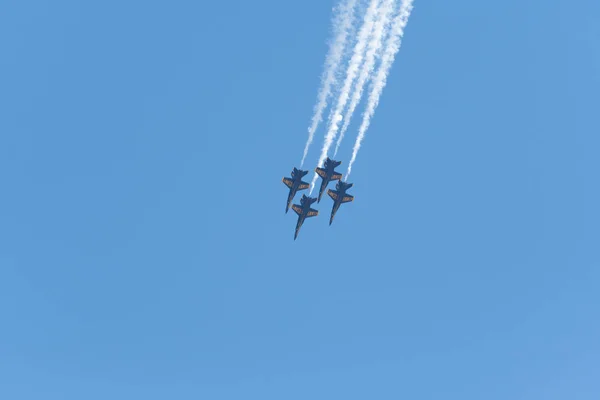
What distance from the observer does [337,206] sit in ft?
252

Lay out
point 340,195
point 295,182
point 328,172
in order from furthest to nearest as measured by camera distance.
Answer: point 340,195, point 295,182, point 328,172

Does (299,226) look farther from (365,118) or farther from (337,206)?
(365,118)

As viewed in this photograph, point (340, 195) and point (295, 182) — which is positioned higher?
point (295, 182)

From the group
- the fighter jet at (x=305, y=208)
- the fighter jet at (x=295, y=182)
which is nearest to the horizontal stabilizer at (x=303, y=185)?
the fighter jet at (x=295, y=182)

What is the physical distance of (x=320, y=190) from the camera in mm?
75312

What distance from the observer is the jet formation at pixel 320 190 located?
73.3 metres

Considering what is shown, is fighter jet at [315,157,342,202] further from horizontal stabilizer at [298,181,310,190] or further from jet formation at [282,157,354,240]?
horizontal stabilizer at [298,181,310,190]

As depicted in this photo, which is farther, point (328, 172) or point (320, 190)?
point (320, 190)

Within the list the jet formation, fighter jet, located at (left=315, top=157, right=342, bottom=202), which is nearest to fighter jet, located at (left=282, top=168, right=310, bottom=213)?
the jet formation

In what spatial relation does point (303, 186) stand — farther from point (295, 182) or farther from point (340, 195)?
point (340, 195)

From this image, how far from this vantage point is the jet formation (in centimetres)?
7331

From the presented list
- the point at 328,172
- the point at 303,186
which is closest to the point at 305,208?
the point at 303,186

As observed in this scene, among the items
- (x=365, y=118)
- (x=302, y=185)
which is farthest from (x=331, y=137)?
(x=302, y=185)

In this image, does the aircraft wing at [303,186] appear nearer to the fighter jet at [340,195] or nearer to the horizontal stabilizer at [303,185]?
the horizontal stabilizer at [303,185]
